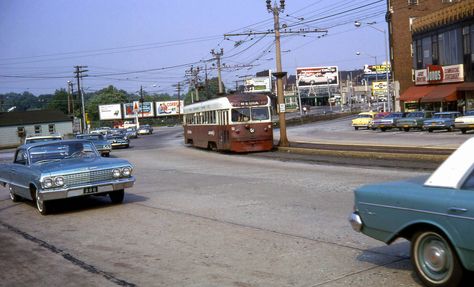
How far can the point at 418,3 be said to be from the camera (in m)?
65.2

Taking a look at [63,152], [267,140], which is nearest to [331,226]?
[63,152]

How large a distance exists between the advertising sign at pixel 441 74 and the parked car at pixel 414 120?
17.7 ft

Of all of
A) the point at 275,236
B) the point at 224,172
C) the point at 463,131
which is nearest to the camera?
the point at 275,236

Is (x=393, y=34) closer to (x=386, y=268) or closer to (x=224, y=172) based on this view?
(x=224, y=172)

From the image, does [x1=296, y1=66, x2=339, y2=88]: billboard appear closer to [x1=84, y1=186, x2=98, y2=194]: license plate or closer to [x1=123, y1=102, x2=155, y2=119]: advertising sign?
[x1=123, y1=102, x2=155, y2=119]: advertising sign

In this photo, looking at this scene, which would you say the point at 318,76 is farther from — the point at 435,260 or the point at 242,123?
the point at 435,260

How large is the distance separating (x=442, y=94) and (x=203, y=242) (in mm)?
43114

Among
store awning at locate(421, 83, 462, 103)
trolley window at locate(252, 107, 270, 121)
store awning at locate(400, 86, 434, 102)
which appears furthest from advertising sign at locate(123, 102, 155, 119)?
trolley window at locate(252, 107, 270, 121)

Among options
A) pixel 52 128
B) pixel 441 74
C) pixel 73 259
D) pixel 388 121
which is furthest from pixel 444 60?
pixel 52 128

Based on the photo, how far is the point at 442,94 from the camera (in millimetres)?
46688

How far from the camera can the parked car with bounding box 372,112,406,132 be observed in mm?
46219

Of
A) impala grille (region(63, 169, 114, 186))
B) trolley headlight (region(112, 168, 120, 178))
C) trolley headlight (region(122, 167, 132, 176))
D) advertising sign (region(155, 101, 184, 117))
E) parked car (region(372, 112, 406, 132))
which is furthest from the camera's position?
advertising sign (region(155, 101, 184, 117))

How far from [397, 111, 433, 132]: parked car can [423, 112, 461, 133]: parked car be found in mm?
2137

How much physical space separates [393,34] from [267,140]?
137 ft
